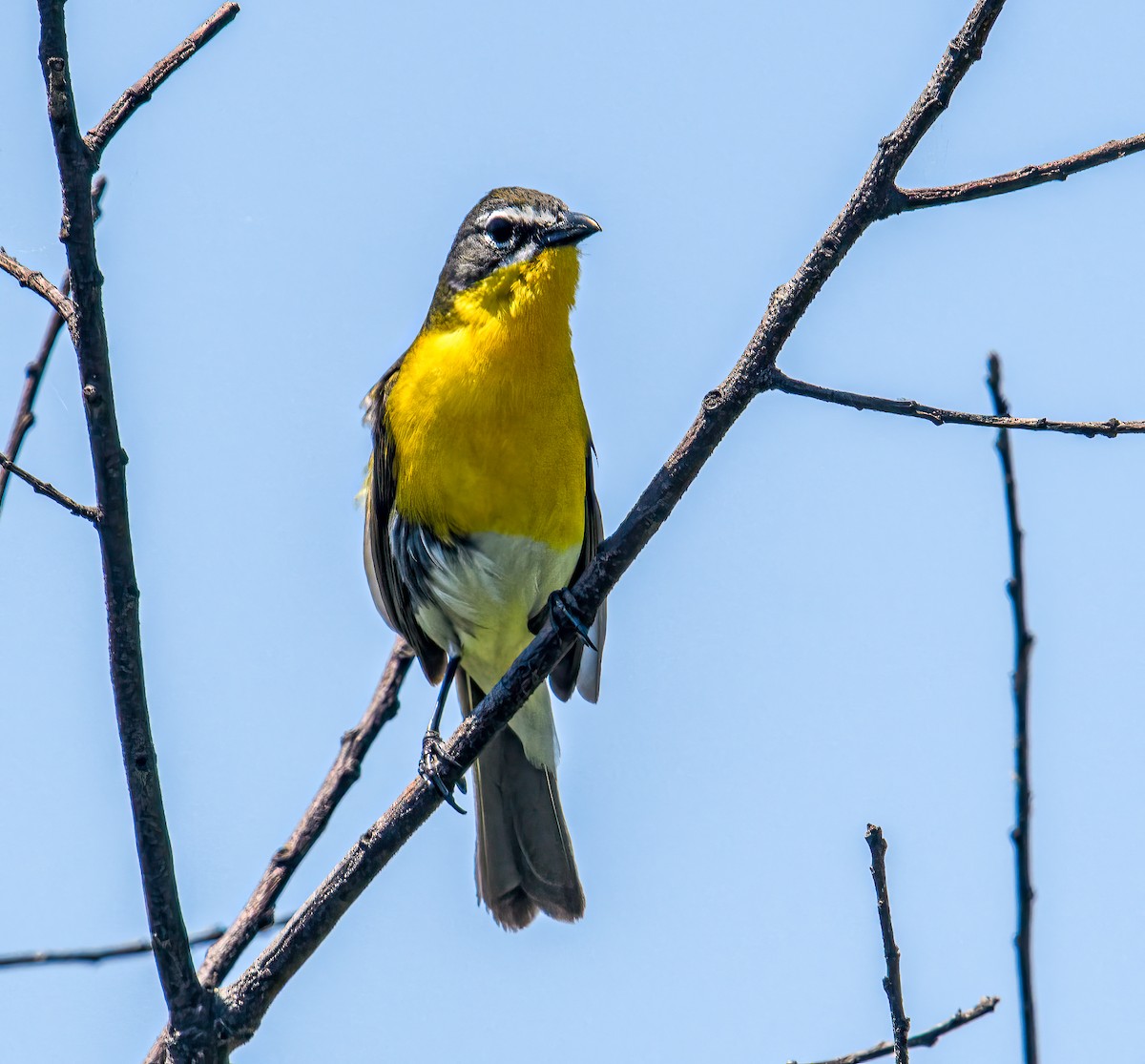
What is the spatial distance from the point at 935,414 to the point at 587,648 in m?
3.57

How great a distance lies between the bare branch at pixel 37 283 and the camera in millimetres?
3334

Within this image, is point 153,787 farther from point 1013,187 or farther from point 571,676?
point 571,676

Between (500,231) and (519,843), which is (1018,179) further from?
(519,843)

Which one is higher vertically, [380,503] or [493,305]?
[493,305]

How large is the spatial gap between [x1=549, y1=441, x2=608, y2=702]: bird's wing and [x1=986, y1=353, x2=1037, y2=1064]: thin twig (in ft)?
10.9

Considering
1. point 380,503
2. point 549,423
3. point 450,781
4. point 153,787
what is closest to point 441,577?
point 380,503

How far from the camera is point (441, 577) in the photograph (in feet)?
20.1

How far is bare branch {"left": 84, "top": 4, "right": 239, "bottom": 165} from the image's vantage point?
3178 mm

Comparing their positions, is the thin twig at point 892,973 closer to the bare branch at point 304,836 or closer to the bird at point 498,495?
the bare branch at point 304,836

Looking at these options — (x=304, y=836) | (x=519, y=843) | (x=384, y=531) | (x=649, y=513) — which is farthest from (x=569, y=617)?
(x=519, y=843)

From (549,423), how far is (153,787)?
2.76 meters

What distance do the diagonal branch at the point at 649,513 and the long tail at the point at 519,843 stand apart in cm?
244

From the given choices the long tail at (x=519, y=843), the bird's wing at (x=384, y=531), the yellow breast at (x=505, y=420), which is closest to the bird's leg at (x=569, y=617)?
the yellow breast at (x=505, y=420)

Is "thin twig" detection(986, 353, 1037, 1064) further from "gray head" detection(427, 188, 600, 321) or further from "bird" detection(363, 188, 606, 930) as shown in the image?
"gray head" detection(427, 188, 600, 321)
